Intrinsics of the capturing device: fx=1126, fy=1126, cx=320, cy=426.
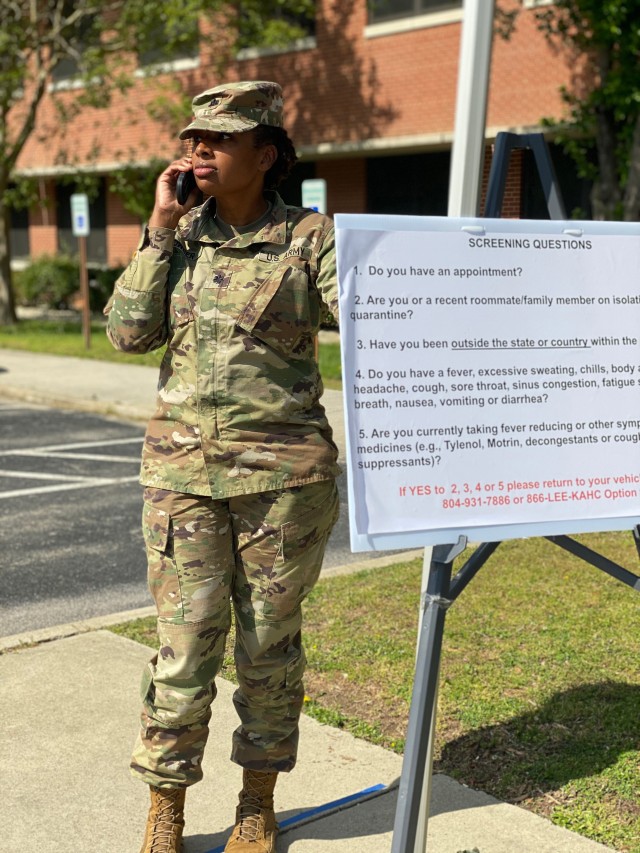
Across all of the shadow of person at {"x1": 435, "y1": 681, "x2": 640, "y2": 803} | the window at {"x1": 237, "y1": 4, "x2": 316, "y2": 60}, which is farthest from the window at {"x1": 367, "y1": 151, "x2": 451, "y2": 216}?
the shadow of person at {"x1": 435, "y1": 681, "x2": 640, "y2": 803}

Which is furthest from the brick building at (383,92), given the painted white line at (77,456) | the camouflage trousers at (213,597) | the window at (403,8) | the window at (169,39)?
the camouflage trousers at (213,597)

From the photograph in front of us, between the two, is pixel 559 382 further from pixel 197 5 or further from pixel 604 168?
pixel 197 5

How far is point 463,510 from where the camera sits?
8.02 ft

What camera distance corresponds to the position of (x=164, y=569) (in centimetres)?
282

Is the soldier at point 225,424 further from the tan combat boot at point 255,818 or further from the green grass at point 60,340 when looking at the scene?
the green grass at point 60,340

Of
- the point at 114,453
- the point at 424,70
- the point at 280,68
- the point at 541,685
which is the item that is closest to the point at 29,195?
the point at 280,68

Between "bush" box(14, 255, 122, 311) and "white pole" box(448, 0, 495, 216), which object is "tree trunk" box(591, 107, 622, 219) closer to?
"white pole" box(448, 0, 495, 216)

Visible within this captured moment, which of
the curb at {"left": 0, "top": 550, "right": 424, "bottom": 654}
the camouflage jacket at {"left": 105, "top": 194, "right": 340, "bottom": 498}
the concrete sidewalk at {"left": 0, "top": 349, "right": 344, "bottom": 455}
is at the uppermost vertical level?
the camouflage jacket at {"left": 105, "top": 194, "right": 340, "bottom": 498}

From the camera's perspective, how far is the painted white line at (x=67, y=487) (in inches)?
316

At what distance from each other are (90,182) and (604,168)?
10122 mm

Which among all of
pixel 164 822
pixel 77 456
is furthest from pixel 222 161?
pixel 77 456

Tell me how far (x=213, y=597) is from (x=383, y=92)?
17091mm

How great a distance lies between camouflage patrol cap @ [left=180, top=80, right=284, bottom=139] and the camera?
9.02 feet

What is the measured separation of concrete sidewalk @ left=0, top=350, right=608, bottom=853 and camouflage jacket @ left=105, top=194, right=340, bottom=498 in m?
0.15
